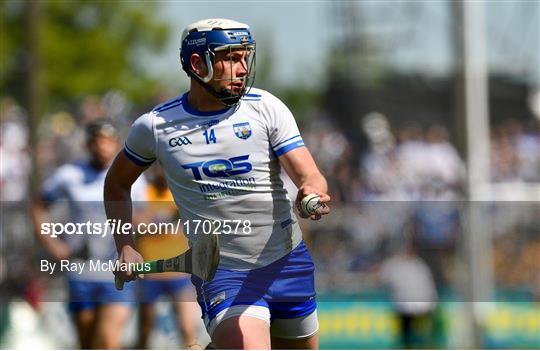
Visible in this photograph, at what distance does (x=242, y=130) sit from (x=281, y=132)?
0.18 m

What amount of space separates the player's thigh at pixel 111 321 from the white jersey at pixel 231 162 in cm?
318

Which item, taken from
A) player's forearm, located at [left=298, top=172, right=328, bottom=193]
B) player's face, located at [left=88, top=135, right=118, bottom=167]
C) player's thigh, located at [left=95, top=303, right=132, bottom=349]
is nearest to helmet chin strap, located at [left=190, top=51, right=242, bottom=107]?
player's forearm, located at [left=298, top=172, right=328, bottom=193]

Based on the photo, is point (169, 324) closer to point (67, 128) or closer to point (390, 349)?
point (390, 349)

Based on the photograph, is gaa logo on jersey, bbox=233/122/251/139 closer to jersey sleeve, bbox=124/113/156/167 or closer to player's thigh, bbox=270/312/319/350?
jersey sleeve, bbox=124/113/156/167

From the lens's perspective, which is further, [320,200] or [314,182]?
[314,182]

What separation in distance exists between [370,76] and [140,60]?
39.7ft

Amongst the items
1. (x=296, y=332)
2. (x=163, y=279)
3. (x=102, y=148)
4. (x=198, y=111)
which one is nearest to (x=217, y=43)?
(x=198, y=111)

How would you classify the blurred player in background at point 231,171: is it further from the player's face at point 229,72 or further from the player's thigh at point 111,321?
the player's thigh at point 111,321

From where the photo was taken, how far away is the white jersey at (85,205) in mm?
6703

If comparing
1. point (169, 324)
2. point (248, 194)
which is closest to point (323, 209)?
point (248, 194)

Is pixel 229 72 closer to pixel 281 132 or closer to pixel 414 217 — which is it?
pixel 281 132

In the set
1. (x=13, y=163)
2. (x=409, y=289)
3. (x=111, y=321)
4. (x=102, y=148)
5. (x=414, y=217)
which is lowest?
(x=409, y=289)

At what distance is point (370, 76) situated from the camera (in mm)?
28906

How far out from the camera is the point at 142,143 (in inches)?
252
